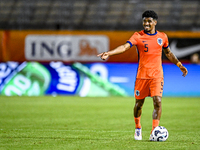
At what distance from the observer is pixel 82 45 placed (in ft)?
61.3

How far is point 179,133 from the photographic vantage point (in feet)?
23.1

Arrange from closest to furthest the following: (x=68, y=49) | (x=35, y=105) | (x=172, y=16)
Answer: (x=35, y=105) < (x=68, y=49) < (x=172, y=16)

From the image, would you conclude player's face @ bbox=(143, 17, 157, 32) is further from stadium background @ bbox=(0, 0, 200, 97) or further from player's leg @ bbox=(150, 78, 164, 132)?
stadium background @ bbox=(0, 0, 200, 97)

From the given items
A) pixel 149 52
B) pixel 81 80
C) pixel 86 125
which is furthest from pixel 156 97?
pixel 81 80

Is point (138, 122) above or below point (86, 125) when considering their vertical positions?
above

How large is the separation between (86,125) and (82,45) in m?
10.8

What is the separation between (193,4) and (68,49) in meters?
8.56

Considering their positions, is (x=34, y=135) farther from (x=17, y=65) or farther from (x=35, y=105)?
(x=17, y=65)

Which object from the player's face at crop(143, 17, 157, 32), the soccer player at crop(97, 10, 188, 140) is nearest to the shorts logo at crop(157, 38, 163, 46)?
the soccer player at crop(97, 10, 188, 140)

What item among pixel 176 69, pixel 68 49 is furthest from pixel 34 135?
pixel 68 49

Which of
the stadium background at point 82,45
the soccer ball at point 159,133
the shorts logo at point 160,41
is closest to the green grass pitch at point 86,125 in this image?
the soccer ball at point 159,133

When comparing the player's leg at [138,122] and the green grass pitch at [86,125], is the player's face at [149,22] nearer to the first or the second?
the player's leg at [138,122]

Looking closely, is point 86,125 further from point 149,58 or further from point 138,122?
point 149,58

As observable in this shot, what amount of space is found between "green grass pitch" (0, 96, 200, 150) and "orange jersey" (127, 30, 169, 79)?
102 centimetres
